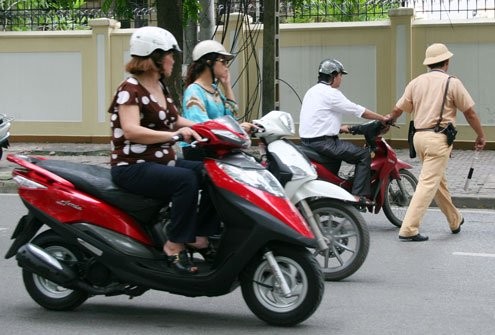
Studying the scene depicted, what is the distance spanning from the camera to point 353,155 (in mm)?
Answer: 9383

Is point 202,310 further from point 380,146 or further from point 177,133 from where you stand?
point 380,146

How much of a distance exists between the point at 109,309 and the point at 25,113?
45.9 feet

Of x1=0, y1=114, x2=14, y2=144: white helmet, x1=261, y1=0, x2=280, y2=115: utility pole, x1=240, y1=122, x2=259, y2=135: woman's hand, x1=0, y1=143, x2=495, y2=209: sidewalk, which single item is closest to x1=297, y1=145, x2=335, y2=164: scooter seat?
x1=240, y1=122, x2=259, y2=135: woman's hand

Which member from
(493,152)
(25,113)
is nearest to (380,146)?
(493,152)

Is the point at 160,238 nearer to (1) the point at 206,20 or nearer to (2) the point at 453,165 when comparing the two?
(2) the point at 453,165

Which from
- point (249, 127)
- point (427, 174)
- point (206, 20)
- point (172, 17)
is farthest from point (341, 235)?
point (206, 20)

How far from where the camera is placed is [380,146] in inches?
384

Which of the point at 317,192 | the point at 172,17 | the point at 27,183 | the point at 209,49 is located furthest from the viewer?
the point at 172,17

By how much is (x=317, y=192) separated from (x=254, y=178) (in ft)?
4.27

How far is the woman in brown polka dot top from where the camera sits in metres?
6.11

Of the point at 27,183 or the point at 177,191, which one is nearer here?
the point at 177,191

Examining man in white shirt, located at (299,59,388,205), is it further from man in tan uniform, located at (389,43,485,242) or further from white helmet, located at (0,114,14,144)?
white helmet, located at (0,114,14,144)

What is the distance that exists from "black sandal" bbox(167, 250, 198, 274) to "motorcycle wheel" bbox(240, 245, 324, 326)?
1.01 ft

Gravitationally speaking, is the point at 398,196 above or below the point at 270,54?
below
